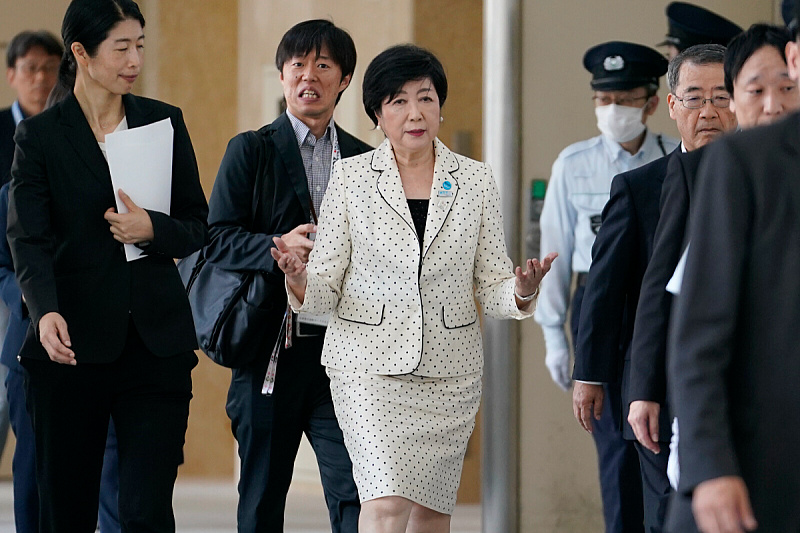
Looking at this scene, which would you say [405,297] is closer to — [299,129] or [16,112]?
[299,129]

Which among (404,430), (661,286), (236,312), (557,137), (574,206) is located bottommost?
(404,430)

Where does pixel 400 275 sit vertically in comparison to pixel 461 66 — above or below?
below

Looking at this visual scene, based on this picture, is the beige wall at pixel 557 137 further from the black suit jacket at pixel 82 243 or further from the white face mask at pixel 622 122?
the black suit jacket at pixel 82 243

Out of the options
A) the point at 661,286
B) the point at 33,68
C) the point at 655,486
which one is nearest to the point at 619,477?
the point at 655,486

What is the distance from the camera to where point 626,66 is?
5070 mm

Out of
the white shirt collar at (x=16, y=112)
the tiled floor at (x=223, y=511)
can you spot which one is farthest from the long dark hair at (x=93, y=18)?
the tiled floor at (x=223, y=511)

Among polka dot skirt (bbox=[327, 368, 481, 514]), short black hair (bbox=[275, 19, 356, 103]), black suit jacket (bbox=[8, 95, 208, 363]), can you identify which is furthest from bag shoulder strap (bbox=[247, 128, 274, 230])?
polka dot skirt (bbox=[327, 368, 481, 514])

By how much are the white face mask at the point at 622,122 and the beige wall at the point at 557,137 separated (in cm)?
52

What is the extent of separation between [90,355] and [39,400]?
19cm

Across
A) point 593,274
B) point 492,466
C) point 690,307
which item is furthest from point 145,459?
point 492,466

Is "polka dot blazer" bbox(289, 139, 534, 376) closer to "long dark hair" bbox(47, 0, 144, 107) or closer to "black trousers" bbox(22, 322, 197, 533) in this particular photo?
"black trousers" bbox(22, 322, 197, 533)

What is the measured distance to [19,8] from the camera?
8.02 m

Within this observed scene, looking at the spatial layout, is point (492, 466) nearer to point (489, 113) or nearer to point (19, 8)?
point (489, 113)

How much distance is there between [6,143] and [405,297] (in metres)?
2.20
